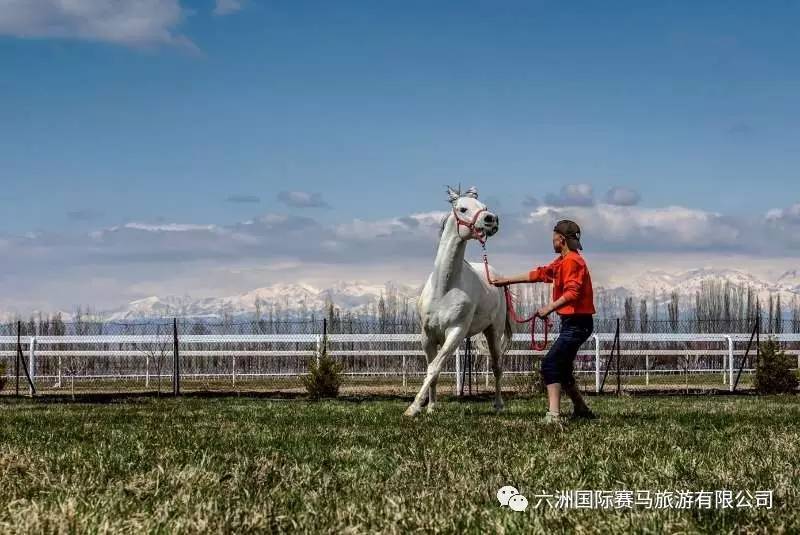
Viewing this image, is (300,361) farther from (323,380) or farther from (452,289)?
(452,289)

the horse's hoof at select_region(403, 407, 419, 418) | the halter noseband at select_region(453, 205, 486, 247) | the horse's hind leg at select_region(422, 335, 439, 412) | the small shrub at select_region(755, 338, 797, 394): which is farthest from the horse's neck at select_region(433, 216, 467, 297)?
the small shrub at select_region(755, 338, 797, 394)

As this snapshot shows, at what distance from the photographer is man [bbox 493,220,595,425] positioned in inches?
398

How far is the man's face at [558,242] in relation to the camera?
10.4 meters

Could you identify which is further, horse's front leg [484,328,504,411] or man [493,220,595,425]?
horse's front leg [484,328,504,411]

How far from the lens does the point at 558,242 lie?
10.4 metres

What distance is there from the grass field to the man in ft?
1.65

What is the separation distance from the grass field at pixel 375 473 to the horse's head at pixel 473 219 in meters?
2.48

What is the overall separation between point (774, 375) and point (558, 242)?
14.3 m

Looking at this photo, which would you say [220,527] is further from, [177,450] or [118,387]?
[118,387]

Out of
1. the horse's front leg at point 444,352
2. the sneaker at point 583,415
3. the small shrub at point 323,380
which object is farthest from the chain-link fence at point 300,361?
the sneaker at point 583,415

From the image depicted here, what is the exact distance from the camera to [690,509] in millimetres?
4918

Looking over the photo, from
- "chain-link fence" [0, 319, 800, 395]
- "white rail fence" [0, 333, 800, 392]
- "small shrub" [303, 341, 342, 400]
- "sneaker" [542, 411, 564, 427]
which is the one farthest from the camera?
"white rail fence" [0, 333, 800, 392]

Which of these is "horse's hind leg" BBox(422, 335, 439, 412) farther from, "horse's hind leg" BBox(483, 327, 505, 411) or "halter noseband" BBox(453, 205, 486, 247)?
"halter noseband" BBox(453, 205, 486, 247)

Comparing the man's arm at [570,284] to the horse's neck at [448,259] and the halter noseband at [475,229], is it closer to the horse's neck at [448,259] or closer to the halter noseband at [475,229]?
the halter noseband at [475,229]
